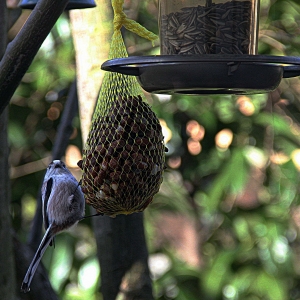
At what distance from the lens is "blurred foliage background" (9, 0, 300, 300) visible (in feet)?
9.00

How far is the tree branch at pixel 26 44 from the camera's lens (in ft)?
4.32

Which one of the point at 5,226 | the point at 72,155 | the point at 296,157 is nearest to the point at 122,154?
the point at 5,226

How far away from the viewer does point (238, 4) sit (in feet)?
4.87

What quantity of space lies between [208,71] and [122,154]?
389 mm

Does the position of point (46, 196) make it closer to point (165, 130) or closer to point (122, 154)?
point (122, 154)

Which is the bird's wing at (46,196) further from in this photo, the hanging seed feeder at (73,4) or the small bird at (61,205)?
the hanging seed feeder at (73,4)

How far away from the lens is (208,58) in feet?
3.98

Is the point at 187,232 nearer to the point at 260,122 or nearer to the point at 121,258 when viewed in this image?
the point at 260,122

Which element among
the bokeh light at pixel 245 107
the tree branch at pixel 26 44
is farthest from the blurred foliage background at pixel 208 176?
the tree branch at pixel 26 44

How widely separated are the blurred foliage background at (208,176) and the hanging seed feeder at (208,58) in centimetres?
118

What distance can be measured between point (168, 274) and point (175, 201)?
1.19 ft

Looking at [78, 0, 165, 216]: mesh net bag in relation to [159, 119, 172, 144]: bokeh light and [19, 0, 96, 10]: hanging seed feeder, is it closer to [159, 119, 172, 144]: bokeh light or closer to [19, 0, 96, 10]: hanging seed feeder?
[19, 0, 96, 10]: hanging seed feeder

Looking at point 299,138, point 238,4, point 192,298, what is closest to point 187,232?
point 192,298

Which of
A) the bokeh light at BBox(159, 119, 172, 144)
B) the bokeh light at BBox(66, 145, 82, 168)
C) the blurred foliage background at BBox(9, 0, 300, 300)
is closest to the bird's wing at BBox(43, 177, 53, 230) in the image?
the blurred foliage background at BBox(9, 0, 300, 300)
